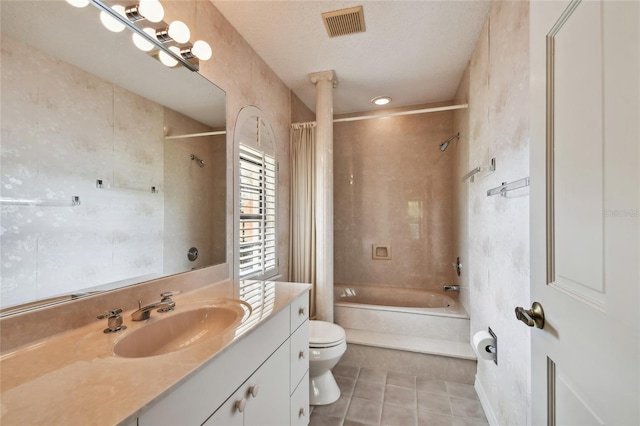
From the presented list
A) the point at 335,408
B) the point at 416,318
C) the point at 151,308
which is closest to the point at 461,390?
the point at 416,318

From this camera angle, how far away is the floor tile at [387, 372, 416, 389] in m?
2.05

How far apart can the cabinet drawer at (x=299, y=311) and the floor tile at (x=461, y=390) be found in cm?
137

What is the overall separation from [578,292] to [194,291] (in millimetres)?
1466

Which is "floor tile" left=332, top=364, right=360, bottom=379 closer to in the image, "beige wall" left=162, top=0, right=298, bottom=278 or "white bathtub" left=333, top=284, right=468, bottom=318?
"white bathtub" left=333, top=284, right=468, bottom=318

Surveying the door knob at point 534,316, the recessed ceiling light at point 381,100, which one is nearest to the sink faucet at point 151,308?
the door knob at point 534,316

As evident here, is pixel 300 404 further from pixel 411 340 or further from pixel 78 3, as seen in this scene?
pixel 78 3

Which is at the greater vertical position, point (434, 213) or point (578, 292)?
point (434, 213)

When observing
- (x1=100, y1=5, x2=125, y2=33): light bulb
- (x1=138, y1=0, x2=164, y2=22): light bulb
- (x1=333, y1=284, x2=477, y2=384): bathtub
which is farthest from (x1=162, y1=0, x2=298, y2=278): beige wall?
(x1=333, y1=284, x2=477, y2=384): bathtub

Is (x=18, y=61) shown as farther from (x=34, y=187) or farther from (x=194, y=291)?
(x=194, y=291)

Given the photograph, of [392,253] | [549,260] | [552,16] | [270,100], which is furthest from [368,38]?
[392,253]

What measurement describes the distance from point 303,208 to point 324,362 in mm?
1287

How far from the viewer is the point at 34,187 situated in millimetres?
827

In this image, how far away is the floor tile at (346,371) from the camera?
2.18m

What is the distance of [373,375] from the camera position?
7.14 ft
